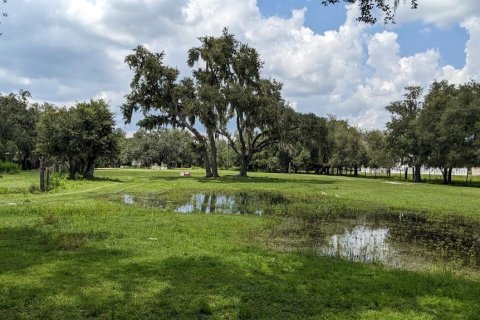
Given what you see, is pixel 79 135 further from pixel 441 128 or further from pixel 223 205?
pixel 441 128

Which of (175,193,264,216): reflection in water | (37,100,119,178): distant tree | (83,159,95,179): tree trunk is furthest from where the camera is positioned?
(83,159,95,179): tree trunk

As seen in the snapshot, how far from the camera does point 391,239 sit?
1381cm

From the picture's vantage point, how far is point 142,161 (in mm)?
138625

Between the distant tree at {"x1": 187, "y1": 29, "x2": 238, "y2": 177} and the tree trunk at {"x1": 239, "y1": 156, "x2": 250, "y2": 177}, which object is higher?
the distant tree at {"x1": 187, "y1": 29, "x2": 238, "y2": 177}

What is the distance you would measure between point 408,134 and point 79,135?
136ft

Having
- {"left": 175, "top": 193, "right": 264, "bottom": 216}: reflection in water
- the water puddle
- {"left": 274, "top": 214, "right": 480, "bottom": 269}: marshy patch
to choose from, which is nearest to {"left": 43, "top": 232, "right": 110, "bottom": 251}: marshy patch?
{"left": 274, "top": 214, "right": 480, "bottom": 269}: marshy patch

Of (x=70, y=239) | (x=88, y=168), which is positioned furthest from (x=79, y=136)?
(x=70, y=239)

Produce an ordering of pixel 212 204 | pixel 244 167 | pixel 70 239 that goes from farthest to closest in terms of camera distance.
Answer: pixel 244 167, pixel 212 204, pixel 70 239

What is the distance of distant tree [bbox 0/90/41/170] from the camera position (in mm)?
72812

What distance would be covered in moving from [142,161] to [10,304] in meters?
135

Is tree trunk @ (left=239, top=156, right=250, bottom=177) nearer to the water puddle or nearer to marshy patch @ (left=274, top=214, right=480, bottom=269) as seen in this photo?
marshy patch @ (left=274, top=214, right=480, bottom=269)

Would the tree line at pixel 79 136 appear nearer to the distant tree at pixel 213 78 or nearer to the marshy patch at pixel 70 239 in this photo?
the distant tree at pixel 213 78

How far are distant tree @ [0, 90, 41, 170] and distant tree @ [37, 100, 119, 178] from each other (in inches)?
1353

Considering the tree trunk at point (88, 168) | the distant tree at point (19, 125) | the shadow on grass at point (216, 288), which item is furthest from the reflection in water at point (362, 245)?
the distant tree at point (19, 125)
